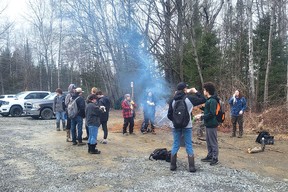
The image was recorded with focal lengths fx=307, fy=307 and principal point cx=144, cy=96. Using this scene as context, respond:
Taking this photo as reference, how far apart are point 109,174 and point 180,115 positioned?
76.7 inches

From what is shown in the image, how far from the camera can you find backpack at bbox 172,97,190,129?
647cm

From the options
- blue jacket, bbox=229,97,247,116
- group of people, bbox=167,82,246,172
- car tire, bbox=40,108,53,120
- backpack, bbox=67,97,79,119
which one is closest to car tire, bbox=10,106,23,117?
car tire, bbox=40,108,53,120

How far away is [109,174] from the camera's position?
6.46m

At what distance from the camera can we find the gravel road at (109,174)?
5641 mm

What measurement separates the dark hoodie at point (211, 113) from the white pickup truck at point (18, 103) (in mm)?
15327

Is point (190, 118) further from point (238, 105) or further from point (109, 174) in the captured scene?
point (238, 105)

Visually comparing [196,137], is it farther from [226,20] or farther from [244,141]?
[226,20]

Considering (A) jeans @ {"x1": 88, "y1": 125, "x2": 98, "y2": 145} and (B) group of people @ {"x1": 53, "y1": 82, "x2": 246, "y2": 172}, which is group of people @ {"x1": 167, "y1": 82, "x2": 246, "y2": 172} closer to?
(B) group of people @ {"x1": 53, "y1": 82, "x2": 246, "y2": 172}

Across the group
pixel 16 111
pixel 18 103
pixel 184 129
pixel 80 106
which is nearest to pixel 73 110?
pixel 80 106

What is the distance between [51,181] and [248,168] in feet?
14.3

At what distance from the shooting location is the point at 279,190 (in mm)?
5477

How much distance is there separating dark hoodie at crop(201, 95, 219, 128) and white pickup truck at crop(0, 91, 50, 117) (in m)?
15.3

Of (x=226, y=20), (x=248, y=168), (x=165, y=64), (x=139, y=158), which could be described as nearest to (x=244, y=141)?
(x=248, y=168)

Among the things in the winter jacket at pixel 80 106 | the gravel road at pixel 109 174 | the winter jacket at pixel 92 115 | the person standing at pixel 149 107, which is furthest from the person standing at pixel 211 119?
the person standing at pixel 149 107
